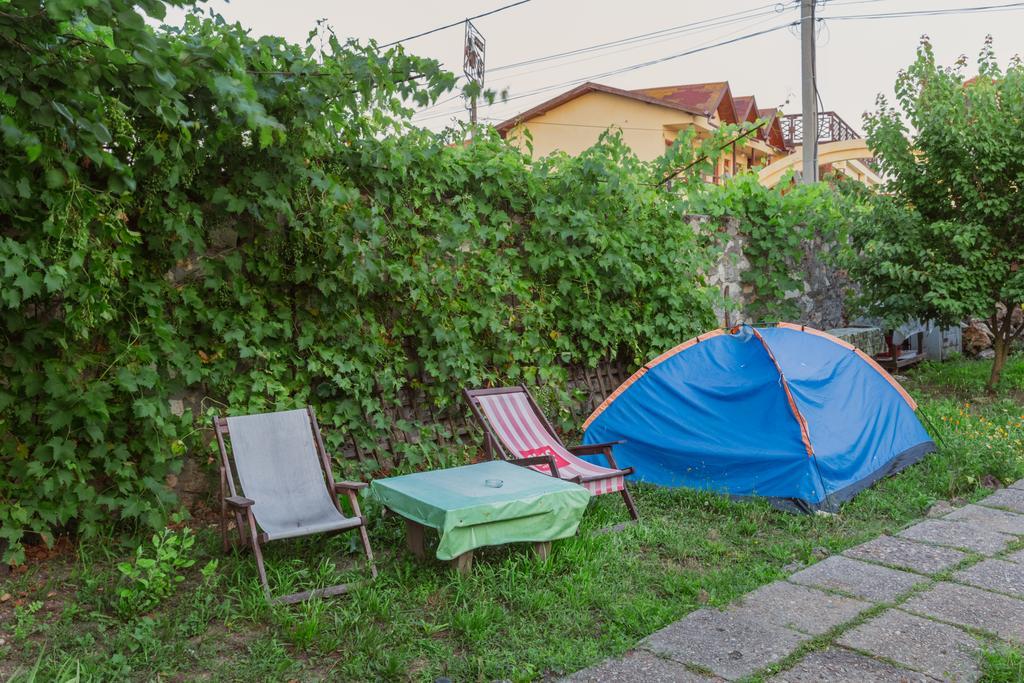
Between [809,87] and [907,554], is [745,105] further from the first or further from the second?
[907,554]

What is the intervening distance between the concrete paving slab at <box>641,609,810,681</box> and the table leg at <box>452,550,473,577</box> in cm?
92

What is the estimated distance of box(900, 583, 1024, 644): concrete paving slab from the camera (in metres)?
3.21

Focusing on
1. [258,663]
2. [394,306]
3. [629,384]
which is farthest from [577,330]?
[258,663]

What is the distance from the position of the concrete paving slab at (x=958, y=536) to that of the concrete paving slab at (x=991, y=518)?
8 centimetres

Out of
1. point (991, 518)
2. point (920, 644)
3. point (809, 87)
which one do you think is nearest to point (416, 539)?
point (920, 644)

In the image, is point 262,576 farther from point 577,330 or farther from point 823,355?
point 823,355

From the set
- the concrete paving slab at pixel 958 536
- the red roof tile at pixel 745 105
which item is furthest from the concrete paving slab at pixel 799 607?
the red roof tile at pixel 745 105

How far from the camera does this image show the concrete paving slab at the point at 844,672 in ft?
9.13

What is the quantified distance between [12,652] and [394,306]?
2.80 meters

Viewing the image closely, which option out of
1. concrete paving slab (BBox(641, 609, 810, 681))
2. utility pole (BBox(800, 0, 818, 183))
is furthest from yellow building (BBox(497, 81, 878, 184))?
concrete paving slab (BBox(641, 609, 810, 681))

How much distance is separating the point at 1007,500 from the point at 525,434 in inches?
118

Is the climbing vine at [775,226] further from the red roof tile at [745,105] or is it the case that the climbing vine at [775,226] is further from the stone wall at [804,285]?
the red roof tile at [745,105]

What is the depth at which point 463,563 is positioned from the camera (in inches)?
145

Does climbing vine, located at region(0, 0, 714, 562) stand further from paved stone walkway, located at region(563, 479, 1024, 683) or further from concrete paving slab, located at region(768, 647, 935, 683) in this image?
concrete paving slab, located at region(768, 647, 935, 683)
